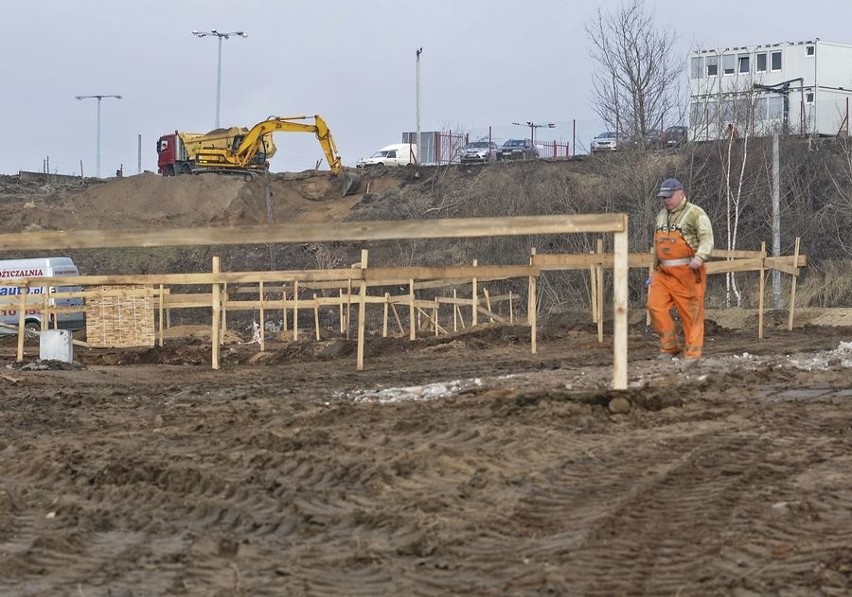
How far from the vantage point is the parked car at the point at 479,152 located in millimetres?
59062

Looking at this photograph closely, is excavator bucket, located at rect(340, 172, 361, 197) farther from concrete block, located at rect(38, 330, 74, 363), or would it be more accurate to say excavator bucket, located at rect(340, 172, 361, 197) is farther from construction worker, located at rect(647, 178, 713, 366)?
construction worker, located at rect(647, 178, 713, 366)

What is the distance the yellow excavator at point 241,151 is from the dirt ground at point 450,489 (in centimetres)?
4318

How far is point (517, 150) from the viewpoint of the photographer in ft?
196

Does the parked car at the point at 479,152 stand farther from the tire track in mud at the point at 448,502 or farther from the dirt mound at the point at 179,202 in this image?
the tire track in mud at the point at 448,502

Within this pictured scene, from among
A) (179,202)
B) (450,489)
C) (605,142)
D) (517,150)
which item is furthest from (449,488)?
(517,150)

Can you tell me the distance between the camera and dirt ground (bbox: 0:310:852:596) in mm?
5031

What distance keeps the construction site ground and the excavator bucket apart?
146 ft

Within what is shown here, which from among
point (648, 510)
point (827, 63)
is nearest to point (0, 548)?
point (648, 510)

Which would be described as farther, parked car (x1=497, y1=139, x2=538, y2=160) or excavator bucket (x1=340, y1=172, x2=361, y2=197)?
parked car (x1=497, y1=139, x2=538, y2=160)

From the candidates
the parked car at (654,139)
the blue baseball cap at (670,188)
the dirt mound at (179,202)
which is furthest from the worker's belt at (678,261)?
the dirt mound at (179,202)

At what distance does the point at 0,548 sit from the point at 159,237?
5311 mm

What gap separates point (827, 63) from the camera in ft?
176

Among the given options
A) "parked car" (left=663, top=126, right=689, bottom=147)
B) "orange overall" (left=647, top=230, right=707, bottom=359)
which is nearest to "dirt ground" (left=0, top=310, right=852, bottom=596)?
"orange overall" (left=647, top=230, right=707, bottom=359)

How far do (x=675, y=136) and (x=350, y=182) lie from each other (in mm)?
18651
